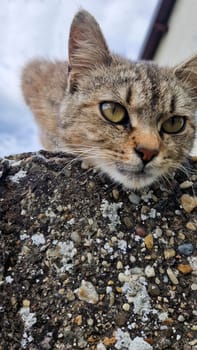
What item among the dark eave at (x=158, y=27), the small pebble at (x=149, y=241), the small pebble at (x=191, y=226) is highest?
the small pebble at (x=191, y=226)

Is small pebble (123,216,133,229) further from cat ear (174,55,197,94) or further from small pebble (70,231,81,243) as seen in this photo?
cat ear (174,55,197,94)

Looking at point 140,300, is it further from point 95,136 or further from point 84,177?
point 95,136

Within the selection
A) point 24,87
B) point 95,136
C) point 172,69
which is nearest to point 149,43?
point 24,87

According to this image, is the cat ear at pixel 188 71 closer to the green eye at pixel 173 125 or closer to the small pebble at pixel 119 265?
the green eye at pixel 173 125

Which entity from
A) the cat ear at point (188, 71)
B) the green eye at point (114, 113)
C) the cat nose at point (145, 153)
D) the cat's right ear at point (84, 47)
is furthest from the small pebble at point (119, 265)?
the cat ear at point (188, 71)

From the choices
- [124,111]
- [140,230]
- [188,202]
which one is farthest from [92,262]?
[124,111]

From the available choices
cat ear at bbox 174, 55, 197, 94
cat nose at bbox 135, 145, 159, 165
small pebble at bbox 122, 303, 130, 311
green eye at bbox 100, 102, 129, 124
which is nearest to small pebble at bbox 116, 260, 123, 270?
small pebble at bbox 122, 303, 130, 311
